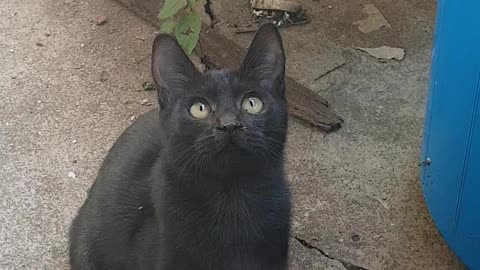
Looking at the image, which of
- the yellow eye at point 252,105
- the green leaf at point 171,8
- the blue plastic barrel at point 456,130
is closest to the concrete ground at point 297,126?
the blue plastic barrel at point 456,130

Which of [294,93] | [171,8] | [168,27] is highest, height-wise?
[171,8]

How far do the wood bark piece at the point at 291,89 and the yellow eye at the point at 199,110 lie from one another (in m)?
0.90

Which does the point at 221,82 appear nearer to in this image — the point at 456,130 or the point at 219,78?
the point at 219,78

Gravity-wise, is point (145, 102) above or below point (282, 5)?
below

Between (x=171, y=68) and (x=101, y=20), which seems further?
(x=101, y=20)

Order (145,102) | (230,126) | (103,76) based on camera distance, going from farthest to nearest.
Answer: (103,76) < (145,102) < (230,126)

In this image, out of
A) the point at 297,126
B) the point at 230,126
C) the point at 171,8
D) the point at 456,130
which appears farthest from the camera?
the point at 297,126

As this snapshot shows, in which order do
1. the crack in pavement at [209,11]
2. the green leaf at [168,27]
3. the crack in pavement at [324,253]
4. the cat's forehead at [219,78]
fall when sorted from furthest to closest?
the crack in pavement at [209,11] → the green leaf at [168,27] → the crack in pavement at [324,253] → the cat's forehead at [219,78]

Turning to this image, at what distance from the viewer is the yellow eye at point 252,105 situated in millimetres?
1800

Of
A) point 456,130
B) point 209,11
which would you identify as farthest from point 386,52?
point 456,130

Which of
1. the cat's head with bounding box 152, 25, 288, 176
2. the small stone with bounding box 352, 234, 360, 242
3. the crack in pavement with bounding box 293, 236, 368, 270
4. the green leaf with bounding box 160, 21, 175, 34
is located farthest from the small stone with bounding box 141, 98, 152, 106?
the cat's head with bounding box 152, 25, 288, 176

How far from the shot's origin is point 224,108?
178cm

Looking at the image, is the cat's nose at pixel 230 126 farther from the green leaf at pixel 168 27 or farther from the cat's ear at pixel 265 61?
→ the green leaf at pixel 168 27

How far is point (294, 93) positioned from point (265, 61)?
40.3 inches
